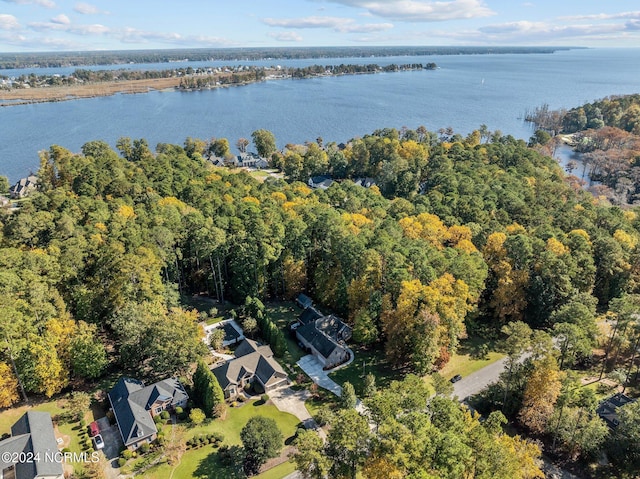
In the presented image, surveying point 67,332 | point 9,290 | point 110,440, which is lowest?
point 110,440

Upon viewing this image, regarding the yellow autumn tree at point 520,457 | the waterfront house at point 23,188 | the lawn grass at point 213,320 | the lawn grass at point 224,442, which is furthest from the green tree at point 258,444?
the waterfront house at point 23,188

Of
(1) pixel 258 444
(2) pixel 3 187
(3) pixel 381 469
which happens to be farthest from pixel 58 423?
(2) pixel 3 187

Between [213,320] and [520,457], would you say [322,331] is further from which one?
[520,457]

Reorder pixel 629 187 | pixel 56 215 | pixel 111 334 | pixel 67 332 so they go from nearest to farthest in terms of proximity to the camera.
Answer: pixel 67 332, pixel 111 334, pixel 56 215, pixel 629 187

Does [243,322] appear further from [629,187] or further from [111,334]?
[629,187]

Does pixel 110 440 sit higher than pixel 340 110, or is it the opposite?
pixel 340 110

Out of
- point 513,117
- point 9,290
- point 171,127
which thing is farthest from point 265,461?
point 513,117

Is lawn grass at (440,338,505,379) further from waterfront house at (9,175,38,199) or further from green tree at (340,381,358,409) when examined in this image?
waterfront house at (9,175,38,199)
